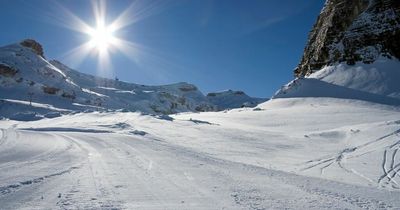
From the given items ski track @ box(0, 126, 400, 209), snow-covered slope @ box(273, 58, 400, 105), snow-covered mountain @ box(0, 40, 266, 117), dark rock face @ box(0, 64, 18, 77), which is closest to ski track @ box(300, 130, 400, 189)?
ski track @ box(0, 126, 400, 209)

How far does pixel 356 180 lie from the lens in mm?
8586

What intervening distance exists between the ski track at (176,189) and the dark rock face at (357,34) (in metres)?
37.5

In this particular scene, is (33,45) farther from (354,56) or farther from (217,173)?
(217,173)

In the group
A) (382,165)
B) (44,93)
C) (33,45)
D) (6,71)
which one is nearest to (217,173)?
(382,165)

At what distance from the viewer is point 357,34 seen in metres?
45.9

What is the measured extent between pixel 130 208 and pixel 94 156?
588cm

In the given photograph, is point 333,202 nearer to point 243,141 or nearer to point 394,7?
point 243,141

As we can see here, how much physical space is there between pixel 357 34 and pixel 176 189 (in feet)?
146

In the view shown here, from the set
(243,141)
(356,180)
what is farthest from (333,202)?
(243,141)

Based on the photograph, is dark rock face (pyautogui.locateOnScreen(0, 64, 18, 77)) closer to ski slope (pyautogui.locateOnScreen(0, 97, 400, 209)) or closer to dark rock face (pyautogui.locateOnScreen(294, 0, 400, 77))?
dark rock face (pyautogui.locateOnScreen(294, 0, 400, 77))

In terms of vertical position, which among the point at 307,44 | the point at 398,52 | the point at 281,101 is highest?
the point at 307,44

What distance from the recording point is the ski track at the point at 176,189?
232 inches

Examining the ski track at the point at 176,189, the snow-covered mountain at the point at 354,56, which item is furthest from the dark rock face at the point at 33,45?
the ski track at the point at 176,189

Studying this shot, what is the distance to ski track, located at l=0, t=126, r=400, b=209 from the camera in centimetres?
589
